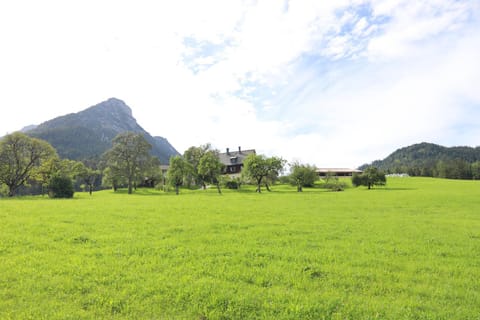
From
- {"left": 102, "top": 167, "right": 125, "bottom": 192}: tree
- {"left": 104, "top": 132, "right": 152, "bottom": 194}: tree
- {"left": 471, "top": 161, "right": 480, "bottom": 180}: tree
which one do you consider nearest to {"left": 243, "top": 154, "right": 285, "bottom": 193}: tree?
{"left": 104, "top": 132, "right": 152, "bottom": 194}: tree

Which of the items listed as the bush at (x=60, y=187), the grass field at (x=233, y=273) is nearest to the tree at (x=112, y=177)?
the bush at (x=60, y=187)

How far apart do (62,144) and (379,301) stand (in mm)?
232201

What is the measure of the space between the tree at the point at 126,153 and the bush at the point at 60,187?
24838mm

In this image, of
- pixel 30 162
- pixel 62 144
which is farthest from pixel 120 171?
pixel 62 144

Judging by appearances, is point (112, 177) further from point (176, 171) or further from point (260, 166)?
point (260, 166)

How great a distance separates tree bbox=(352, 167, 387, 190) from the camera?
67000mm

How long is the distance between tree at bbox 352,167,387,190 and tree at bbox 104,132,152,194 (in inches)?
2489

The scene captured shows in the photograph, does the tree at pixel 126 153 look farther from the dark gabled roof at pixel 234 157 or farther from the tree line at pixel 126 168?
the dark gabled roof at pixel 234 157

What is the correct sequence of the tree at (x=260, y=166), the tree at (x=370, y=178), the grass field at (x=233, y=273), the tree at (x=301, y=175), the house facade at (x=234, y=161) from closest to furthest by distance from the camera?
the grass field at (x=233, y=273), the tree at (x=260, y=166), the tree at (x=301, y=175), the tree at (x=370, y=178), the house facade at (x=234, y=161)

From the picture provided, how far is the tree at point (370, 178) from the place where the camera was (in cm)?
6700

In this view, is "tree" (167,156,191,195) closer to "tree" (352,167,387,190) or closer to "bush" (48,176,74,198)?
"bush" (48,176,74,198)

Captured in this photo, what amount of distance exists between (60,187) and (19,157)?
1859 centimetres

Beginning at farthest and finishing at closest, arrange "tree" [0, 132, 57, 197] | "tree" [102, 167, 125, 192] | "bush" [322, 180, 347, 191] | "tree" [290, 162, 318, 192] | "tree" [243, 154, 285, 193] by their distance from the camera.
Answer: "tree" [102, 167, 125, 192] → "bush" [322, 180, 347, 191] → "tree" [290, 162, 318, 192] → "tree" [243, 154, 285, 193] → "tree" [0, 132, 57, 197]

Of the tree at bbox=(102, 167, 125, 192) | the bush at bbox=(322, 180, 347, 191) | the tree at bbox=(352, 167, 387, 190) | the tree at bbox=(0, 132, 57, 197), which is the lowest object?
the bush at bbox=(322, 180, 347, 191)
